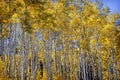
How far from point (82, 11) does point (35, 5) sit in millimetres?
12315

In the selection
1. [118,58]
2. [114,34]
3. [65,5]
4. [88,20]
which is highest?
[65,5]

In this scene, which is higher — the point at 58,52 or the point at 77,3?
the point at 77,3

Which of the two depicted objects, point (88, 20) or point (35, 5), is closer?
point (35, 5)

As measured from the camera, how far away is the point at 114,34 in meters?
25.4

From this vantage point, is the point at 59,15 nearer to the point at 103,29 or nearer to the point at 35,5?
the point at 103,29

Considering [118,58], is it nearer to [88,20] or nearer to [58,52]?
[58,52]

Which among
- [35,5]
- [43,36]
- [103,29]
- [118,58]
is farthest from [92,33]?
[35,5]

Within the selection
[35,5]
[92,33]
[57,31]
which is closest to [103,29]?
[92,33]

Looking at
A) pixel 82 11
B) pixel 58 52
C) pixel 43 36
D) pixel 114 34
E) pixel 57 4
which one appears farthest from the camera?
pixel 58 52

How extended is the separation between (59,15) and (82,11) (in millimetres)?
2115

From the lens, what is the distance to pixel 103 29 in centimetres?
2370

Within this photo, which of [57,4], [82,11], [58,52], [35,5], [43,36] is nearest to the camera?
[35,5]

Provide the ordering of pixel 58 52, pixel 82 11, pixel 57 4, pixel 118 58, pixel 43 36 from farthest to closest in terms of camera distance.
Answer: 1. pixel 118 58
2. pixel 58 52
3. pixel 43 36
4. pixel 82 11
5. pixel 57 4

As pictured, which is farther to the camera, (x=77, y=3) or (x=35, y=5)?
(x=77, y=3)
